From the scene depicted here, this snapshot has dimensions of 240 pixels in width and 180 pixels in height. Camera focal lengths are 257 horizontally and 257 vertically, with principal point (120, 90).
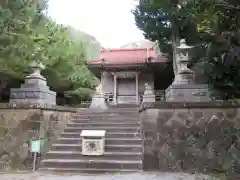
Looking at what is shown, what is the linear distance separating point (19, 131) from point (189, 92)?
4.97 meters

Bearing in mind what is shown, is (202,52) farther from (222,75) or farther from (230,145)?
(230,145)

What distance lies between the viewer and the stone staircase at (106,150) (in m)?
6.91

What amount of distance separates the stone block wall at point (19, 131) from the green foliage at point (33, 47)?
5.43 feet

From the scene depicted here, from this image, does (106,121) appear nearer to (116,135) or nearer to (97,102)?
(116,135)

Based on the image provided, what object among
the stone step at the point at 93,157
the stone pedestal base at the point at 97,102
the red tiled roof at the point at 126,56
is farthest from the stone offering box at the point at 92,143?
the red tiled roof at the point at 126,56

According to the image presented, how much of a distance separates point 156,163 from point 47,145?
10.6ft

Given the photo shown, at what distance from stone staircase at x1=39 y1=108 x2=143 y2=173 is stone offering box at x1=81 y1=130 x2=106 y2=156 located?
0.45 feet

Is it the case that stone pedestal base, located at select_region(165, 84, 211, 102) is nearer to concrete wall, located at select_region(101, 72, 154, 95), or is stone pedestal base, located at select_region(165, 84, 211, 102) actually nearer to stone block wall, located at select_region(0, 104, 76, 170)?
stone block wall, located at select_region(0, 104, 76, 170)

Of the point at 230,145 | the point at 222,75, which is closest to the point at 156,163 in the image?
the point at 230,145

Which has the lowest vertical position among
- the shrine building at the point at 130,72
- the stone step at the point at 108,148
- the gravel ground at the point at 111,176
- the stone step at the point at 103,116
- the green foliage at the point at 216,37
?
the gravel ground at the point at 111,176

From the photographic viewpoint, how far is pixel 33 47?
8383 mm

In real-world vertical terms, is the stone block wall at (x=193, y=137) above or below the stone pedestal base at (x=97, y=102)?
below

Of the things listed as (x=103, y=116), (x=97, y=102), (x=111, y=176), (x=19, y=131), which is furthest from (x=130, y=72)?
(x=111, y=176)

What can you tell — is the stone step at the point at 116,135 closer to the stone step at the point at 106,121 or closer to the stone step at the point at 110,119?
the stone step at the point at 106,121
